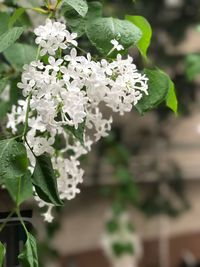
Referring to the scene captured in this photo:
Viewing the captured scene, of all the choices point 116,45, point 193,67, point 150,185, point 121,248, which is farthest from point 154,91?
point 150,185

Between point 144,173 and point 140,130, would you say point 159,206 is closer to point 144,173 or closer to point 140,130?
point 144,173

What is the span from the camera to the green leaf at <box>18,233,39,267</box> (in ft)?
1.75

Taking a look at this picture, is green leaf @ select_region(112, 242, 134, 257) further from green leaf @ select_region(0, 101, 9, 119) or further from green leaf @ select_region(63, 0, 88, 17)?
green leaf @ select_region(63, 0, 88, 17)

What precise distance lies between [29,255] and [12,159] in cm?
11

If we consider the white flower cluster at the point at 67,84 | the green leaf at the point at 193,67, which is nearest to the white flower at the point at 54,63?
the white flower cluster at the point at 67,84

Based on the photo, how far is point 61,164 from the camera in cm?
Answer: 67

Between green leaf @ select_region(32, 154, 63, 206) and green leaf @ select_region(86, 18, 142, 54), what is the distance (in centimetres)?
14

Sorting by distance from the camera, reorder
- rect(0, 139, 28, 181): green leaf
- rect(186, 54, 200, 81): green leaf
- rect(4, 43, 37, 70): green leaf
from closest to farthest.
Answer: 1. rect(0, 139, 28, 181): green leaf
2. rect(4, 43, 37, 70): green leaf
3. rect(186, 54, 200, 81): green leaf

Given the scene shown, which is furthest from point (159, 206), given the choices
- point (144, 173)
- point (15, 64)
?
point (15, 64)

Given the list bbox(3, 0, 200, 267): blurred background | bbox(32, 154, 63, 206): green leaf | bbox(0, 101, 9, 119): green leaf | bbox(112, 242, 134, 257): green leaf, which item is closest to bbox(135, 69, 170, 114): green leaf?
bbox(32, 154, 63, 206): green leaf

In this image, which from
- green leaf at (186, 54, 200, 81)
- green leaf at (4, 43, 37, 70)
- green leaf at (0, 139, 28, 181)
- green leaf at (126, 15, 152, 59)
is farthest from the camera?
green leaf at (186, 54, 200, 81)

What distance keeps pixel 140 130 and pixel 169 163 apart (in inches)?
9.5

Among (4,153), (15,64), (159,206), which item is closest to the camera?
(4,153)

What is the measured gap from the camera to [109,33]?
0.57 metres
